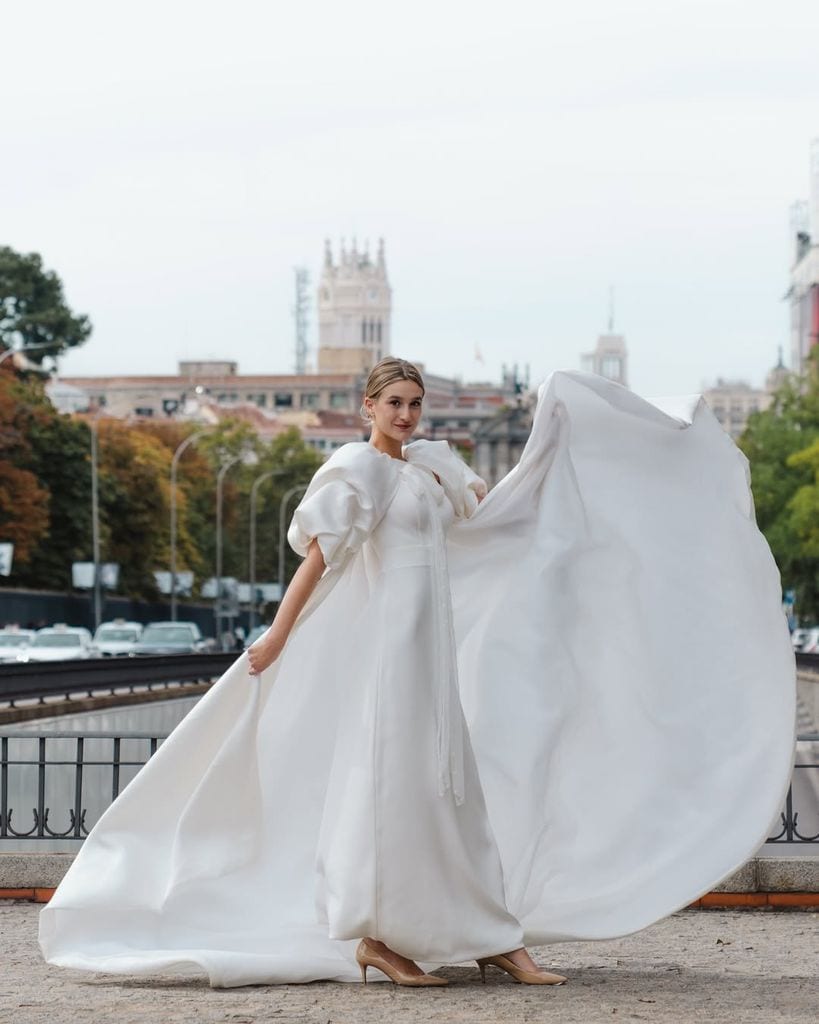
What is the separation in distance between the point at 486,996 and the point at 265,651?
52.0 inches

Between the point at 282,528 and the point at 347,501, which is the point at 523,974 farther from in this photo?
the point at 282,528

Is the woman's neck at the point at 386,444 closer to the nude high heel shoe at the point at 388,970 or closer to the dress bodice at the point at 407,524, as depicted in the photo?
the dress bodice at the point at 407,524

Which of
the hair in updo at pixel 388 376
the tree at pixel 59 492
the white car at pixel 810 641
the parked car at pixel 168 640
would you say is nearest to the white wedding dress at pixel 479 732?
the hair in updo at pixel 388 376

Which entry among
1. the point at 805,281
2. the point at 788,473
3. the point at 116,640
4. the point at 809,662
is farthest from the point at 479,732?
the point at 805,281

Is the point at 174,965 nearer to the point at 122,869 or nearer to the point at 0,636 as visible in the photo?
the point at 122,869

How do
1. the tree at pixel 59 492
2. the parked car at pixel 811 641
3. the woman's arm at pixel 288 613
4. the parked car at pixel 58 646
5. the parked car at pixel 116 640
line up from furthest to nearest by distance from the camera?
the tree at pixel 59 492 → the parked car at pixel 811 641 → the parked car at pixel 116 640 → the parked car at pixel 58 646 → the woman's arm at pixel 288 613

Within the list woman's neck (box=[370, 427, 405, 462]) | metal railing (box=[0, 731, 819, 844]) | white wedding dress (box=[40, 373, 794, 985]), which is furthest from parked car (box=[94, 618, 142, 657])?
woman's neck (box=[370, 427, 405, 462])

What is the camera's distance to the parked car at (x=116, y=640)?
6506cm

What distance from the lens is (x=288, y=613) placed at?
8.66 metres

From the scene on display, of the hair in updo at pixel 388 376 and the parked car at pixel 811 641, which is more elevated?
the hair in updo at pixel 388 376

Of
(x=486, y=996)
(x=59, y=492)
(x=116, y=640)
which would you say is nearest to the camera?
(x=486, y=996)

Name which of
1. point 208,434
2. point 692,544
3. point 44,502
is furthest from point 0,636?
point 208,434

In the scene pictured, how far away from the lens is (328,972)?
8.62 meters

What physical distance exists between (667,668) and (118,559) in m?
88.5
